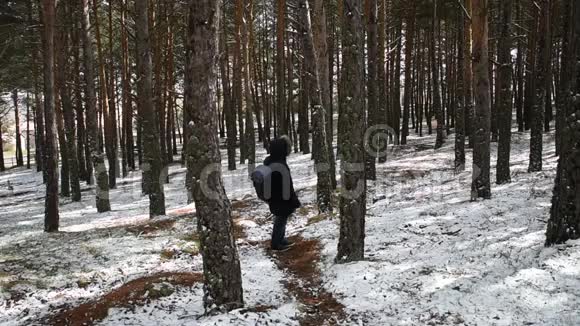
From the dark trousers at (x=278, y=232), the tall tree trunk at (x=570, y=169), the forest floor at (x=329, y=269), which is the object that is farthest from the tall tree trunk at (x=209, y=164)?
the tall tree trunk at (x=570, y=169)

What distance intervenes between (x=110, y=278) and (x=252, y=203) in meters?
6.62

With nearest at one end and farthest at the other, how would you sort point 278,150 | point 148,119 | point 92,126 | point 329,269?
point 329,269 < point 278,150 < point 148,119 < point 92,126

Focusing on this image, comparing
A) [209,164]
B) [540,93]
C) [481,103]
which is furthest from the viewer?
[540,93]

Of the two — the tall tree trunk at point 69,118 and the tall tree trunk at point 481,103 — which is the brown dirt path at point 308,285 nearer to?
the tall tree trunk at point 481,103

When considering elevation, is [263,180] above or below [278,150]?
below

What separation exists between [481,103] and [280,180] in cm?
531

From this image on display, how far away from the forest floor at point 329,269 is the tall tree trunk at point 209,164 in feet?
1.29

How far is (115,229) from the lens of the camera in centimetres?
1136

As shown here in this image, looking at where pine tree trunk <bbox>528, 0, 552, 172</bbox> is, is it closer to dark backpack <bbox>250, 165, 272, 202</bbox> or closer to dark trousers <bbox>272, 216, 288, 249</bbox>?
dark trousers <bbox>272, 216, 288, 249</bbox>

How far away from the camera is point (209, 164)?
5359 mm

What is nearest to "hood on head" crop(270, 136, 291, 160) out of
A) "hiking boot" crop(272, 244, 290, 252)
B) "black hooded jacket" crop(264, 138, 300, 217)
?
"black hooded jacket" crop(264, 138, 300, 217)

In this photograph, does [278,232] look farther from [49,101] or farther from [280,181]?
[49,101]

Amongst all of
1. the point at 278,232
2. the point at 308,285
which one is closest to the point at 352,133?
the point at 308,285

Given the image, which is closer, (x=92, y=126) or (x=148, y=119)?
(x=148, y=119)
